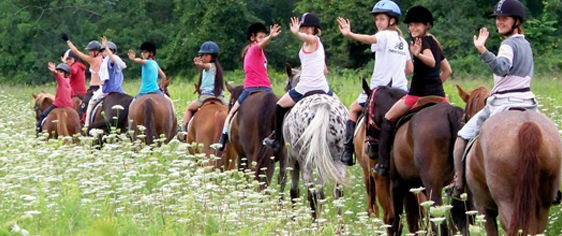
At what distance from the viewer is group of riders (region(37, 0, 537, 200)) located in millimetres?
8969

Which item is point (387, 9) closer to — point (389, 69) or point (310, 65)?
point (389, 69)

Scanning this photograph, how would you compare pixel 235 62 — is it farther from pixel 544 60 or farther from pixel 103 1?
pixel 544 60

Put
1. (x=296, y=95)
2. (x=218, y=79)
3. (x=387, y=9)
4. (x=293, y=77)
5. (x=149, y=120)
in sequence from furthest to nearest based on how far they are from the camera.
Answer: (x=149, y=120) → (x=218, y=79) → (x=293, y=77) → (x=296, y=95) → (x=387, y=9)

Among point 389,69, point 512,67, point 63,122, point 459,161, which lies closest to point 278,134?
point 389,69

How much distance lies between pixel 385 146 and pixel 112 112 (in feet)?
26.3

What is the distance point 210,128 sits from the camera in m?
16.1

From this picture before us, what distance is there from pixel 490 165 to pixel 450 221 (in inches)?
93.8

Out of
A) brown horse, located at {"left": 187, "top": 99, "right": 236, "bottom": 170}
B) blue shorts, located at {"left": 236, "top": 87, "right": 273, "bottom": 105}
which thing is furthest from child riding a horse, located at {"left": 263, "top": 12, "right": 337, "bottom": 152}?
brown horse, located at {"left": 187, "top": 99, "right": 236, "bottom": 170}

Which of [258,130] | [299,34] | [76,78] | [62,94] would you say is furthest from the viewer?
[76,78]

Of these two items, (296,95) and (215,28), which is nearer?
(296,95)

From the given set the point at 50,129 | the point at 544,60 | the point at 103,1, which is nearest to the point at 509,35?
the point at 50,129

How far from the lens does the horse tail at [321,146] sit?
12.2m

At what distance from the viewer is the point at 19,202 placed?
26.7 ft

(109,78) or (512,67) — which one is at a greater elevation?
(512,67)
